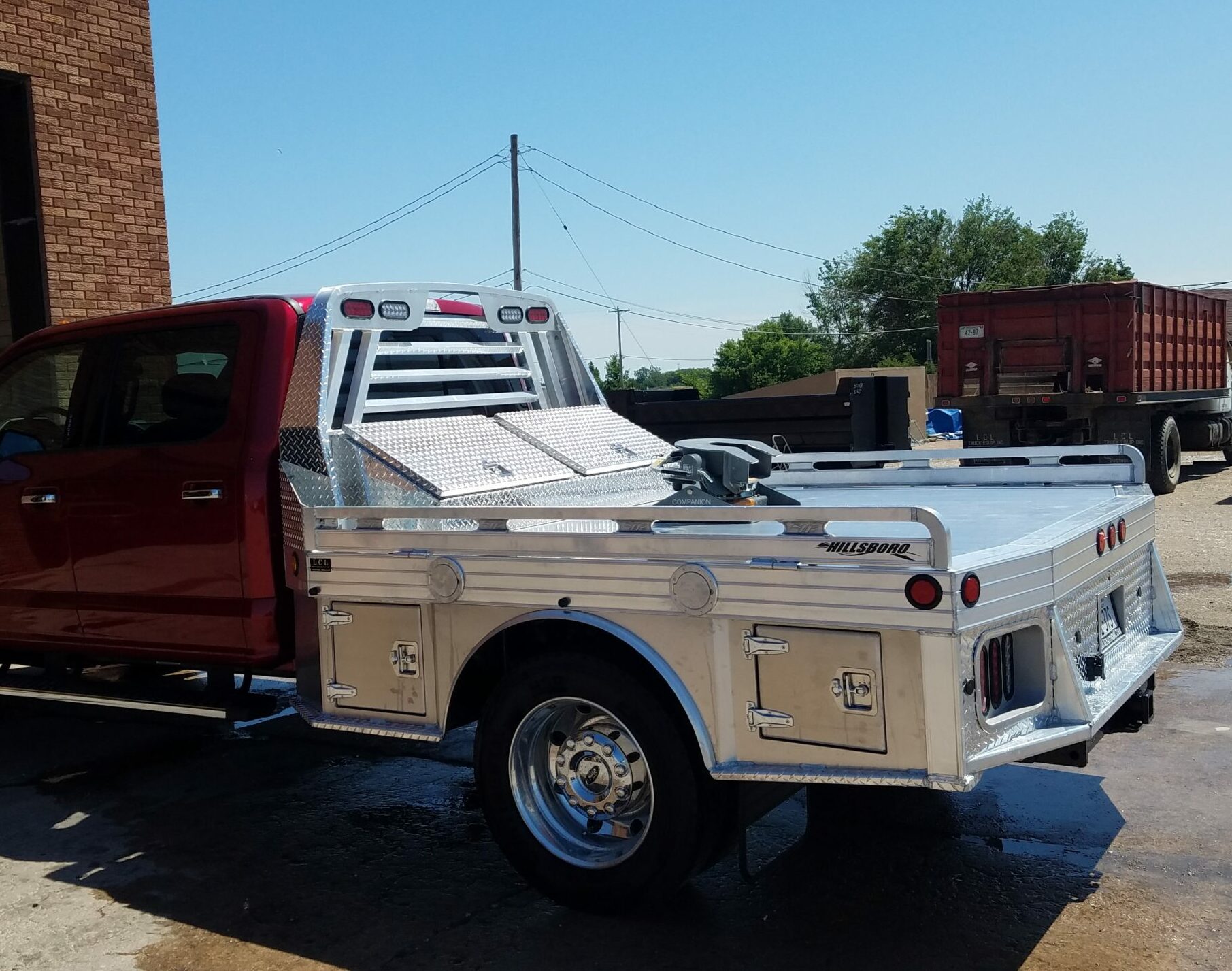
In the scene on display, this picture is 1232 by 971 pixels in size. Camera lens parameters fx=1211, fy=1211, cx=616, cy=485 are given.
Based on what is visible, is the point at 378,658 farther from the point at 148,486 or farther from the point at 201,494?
the point at 148,486

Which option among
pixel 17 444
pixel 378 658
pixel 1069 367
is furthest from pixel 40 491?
pixel 1069 367

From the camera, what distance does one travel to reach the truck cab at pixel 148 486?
→ 4.99 metres

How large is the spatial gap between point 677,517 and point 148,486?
2.77 meters

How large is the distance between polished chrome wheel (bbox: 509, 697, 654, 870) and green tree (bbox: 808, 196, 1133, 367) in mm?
72250

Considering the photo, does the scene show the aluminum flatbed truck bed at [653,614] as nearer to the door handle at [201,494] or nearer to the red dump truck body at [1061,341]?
the door handle at [201,494]

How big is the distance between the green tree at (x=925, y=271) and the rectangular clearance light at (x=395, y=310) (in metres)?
71.2

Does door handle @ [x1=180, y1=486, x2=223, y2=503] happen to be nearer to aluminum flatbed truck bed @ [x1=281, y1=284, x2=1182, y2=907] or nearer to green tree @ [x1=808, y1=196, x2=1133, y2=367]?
aluminum flatbed truck bed @ [x1=281, y1=284, x2=1182, y2=907]

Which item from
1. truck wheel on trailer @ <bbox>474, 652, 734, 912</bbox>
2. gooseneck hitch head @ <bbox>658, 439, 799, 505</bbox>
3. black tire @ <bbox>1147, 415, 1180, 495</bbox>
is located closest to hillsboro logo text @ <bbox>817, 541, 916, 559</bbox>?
truck wheel on trailer @ <bbox>474, 652, 734, 912</bbox>

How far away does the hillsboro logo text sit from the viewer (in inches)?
131

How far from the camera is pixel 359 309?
5.04 m

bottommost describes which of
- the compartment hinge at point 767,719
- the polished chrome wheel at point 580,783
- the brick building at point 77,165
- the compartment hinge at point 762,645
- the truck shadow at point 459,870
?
the truck shadow at point 459,870

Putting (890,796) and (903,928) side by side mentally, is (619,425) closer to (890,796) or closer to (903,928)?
(890,796)

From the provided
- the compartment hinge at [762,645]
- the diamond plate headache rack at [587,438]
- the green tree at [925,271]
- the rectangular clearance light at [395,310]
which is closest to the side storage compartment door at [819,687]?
the compartment hinge at [762,645]

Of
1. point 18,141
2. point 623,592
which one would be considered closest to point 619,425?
point 623,592
